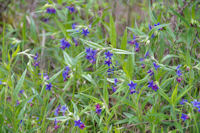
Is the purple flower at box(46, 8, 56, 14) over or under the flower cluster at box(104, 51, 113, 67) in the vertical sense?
over

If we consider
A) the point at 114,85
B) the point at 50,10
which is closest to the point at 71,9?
the point at 50,10

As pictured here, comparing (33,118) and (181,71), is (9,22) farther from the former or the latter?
(181,71)

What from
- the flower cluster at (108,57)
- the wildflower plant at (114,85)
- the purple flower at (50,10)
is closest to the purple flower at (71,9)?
the wildflower plant at (114,85)

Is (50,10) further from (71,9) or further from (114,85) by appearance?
(114,85)

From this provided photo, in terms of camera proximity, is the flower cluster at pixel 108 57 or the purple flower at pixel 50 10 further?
the purple flower at pixel 50 10

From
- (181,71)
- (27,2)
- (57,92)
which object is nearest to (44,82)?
(57,92)

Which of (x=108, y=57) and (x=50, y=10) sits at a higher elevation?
(x=50, y=10)

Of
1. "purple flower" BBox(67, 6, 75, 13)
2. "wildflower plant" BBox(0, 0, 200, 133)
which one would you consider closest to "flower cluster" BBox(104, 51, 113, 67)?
"wildflower plant" BBox(0, 0, 200, 133)

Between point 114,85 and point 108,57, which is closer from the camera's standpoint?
point 108,57

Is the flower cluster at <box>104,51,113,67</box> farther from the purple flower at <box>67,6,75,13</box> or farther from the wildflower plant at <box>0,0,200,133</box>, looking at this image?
the purple flower at <box>67,6,75,13</box>

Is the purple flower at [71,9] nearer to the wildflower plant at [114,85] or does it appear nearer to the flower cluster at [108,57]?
the wildflower plant at [114,85]

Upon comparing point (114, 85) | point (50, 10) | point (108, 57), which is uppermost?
point (50, 10)

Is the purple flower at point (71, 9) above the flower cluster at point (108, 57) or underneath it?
above
